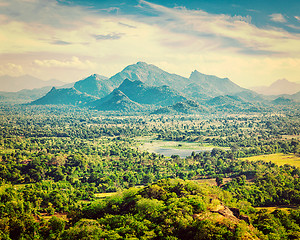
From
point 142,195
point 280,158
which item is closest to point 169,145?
point 280,158

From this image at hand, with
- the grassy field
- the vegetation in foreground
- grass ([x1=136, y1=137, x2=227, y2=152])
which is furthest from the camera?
grass ([x1=136, y1=137, x2=227, y2=152])

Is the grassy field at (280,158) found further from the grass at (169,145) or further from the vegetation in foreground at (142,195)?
the grass at (169,145)

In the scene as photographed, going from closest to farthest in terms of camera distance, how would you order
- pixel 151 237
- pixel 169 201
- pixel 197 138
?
1. pixel 151 237
2. pixel 169 201
3. pixel 197 138

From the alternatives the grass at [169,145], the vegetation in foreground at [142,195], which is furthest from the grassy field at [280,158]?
the grass at [169,145]

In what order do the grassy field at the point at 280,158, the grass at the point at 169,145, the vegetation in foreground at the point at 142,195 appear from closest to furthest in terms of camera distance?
the vegetation in foreground at the point at 142,195
the grassy field at the point at 280,158
the grass at the point at 169,145

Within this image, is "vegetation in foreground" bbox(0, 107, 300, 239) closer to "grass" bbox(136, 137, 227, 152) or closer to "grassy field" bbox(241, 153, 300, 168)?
"grassy field" bbox(241, 153, 300, 168)

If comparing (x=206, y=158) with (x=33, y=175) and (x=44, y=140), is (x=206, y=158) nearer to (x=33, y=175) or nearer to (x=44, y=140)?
(x=33, y=175)

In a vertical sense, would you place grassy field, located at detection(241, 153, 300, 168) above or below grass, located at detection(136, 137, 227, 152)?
above

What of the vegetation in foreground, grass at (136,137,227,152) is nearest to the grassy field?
the vegetation in foreground

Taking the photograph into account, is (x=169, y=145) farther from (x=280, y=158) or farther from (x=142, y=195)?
(x=142, y=195)

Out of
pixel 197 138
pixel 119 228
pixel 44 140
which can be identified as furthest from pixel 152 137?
pixel 119 228

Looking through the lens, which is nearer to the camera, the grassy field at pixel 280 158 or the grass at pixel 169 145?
the grassy field at pixel 280 158
